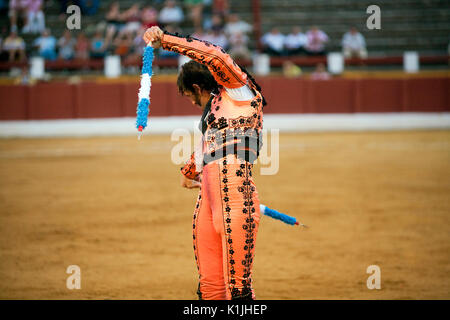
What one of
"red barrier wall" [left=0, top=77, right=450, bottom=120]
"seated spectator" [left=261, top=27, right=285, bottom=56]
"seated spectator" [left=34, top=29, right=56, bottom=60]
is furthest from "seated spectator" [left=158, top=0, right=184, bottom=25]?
"seated spectator" [left=34, top=29, right=56, bottom=60]

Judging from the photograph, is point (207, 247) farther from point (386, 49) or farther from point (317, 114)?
point (386, 49)

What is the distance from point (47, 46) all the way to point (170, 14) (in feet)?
8.47

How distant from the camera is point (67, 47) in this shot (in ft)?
41.9

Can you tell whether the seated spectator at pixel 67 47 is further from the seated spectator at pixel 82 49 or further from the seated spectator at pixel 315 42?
the seated spectator at pixel 315 42

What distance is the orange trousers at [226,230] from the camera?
7.50 feet

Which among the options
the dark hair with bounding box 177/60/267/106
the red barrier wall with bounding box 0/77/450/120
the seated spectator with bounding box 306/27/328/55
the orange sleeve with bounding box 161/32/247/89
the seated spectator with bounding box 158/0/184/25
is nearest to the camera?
the orange sleeve with bounding box 161/32/247/89

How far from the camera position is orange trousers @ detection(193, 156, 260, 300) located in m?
2.29

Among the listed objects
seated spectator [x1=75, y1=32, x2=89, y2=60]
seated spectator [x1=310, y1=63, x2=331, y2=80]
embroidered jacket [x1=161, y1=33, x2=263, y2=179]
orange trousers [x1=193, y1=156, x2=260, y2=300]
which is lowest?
orange trousers [x1=193, y1=156, x2=260, y2=300]

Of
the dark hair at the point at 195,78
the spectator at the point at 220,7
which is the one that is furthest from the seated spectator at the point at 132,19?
the dark hair at the point at 195,78

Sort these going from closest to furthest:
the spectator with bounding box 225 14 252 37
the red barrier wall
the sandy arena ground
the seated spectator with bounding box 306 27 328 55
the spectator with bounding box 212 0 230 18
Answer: the sandy arena ground < the red barrier wall < the spectator with bounding box 225 14 252 37 < the seated spectator with bounding box 306 27 328 55 < the spectator with bounding box 212 0 230 18

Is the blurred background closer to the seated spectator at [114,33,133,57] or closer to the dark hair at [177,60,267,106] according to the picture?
the seated spectator at [114,33,133,57]

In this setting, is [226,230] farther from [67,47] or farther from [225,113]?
[67,47]

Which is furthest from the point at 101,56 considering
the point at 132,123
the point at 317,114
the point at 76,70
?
the point at 317,114

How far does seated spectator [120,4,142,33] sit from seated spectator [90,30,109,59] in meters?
0.48
